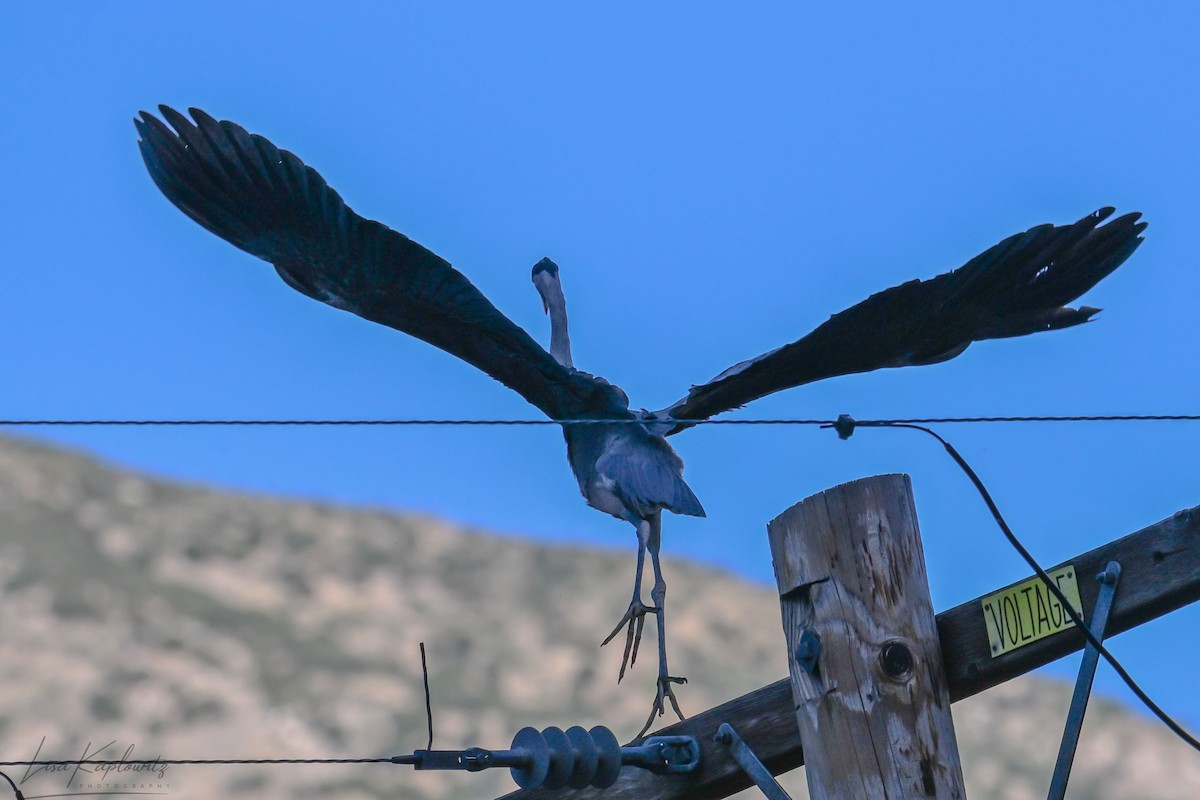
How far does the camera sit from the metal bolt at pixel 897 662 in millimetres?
4312

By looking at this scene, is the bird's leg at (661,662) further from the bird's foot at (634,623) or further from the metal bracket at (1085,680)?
the metal bracket at (1085,680)

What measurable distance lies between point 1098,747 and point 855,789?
210 ft

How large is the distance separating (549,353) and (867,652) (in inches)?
84.4

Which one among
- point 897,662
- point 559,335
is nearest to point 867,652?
point 897,662

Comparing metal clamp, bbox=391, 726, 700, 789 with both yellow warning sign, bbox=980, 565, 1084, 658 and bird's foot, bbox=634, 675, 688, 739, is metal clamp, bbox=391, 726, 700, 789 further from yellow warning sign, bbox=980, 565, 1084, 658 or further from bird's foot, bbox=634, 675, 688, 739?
yellow warning sign, bbox=980, 565, 1084, 658

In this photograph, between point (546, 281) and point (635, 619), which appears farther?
point (546, 281)

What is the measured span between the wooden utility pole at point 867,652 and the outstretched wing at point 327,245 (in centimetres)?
171

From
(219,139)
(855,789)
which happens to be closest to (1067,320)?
(855,789)

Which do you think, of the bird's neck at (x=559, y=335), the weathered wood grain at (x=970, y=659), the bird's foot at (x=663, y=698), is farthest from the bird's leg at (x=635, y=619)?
the bird's neck at (x=559, y=335)

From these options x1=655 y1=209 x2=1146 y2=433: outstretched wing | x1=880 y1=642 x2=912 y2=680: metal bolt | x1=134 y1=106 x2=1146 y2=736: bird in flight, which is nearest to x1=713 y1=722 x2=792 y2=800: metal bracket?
x1=880 y1=642 x2=912 y2=680: metal bolt

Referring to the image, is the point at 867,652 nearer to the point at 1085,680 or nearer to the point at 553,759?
the point at 1085,680

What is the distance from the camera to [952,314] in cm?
581

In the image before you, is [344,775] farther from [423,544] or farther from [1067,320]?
[1067,320]

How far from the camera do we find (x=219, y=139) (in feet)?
19.9
